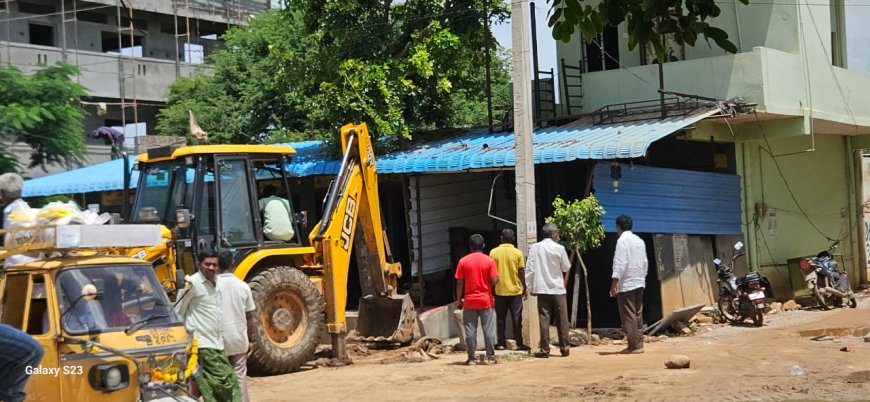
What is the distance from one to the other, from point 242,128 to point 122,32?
10.4 meters

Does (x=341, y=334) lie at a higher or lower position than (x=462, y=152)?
lower

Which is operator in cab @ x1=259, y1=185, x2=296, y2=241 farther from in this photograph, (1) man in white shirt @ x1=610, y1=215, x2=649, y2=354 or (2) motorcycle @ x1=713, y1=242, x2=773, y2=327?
(2) motorcycle @ x1=713, y1=242, x2=773, y2=327

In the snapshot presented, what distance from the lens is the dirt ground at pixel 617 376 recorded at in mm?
9656

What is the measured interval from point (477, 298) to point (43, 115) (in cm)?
777

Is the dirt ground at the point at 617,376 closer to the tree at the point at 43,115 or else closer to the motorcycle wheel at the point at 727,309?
the motorcycle wheel at the point at 727,309

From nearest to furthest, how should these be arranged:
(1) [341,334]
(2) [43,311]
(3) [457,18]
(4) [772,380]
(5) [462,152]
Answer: (2) [43,311] < (4) [772,380] < (1) [341,334] < (5) [462,152] < (3) [457,18]

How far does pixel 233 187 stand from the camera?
12094 mm

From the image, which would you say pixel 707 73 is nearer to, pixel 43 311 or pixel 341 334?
pixel 341 334

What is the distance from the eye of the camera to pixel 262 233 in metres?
12.3

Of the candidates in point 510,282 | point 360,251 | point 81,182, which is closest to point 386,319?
point 360,251

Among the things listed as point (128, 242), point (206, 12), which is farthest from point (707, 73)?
point (206, 12)

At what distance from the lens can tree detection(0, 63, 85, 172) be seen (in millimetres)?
15062

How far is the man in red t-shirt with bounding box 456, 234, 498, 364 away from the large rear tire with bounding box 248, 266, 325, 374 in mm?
1812

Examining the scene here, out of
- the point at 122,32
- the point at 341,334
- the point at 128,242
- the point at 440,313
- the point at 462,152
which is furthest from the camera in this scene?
the point at 122,32
